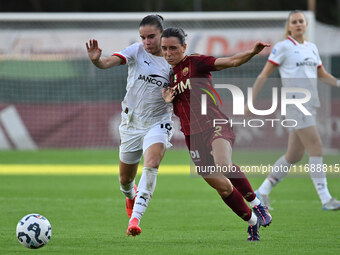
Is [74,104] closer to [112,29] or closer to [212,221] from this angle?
[112,29]

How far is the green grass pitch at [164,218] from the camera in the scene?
654 centimetres

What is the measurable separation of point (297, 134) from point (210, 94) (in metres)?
2.59

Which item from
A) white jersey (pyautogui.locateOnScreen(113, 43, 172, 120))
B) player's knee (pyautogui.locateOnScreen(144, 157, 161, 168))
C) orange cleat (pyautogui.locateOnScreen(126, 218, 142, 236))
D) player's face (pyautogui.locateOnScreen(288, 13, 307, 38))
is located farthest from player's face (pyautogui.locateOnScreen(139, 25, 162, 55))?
player's face (pyautogui.locateOnScreen(288, 13, 307, 38))

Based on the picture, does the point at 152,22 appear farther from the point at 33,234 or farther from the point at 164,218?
the point at 164,218

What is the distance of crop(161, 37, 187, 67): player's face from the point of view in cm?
680

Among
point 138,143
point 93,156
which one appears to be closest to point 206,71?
point 138,143

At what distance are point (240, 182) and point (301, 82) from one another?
2.72m

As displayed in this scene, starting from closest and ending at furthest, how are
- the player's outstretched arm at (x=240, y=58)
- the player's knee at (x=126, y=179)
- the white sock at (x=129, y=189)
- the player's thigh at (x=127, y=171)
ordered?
the player's outstretched arm at (x=240, y=58) → the player's thigh at (x=127, y=171) → the player's knee at (x=126, y=179) → the white sock at (x=129, y=189)

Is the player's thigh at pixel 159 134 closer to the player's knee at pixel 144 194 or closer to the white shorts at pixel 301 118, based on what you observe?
the player's knee at pixel 144 194

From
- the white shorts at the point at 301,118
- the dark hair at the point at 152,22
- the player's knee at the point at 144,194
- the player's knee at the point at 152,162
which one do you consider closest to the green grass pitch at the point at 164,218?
the player's knee at the point at 144,194

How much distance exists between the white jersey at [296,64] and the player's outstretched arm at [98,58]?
271 cm

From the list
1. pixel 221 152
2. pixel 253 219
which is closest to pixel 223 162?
pixel 221 152

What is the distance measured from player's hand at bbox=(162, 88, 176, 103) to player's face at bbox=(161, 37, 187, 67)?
28cm

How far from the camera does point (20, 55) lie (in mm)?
19891
